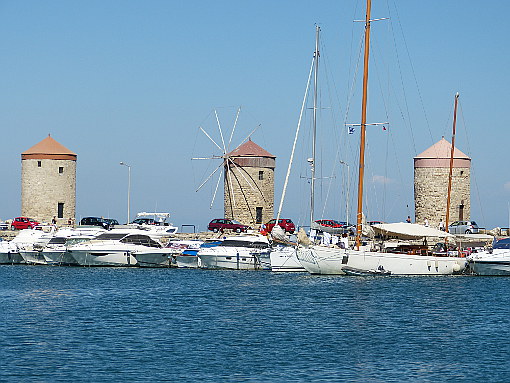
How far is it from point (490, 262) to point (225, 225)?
1187 inches

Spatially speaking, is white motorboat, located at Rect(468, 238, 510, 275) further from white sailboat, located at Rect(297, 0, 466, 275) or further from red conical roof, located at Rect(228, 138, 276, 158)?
red conical roof, located at Rect(228, 138, 276, 158)

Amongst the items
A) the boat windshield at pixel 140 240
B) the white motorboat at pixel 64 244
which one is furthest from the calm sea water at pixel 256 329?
the white motorboat at pixel 64 244

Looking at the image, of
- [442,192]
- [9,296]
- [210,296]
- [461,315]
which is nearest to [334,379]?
[461,315]

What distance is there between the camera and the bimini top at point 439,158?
74.7 metres

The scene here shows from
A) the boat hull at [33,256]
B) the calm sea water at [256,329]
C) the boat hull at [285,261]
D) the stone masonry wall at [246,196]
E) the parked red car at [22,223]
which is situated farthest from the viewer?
the stone masonry wall at [246,196]

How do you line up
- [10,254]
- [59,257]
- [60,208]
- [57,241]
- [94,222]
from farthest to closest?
[60,208] → [94,222] → [10,254] → [57,241] → [59,257]

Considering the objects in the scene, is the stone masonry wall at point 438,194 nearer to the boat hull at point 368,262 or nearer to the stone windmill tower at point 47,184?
the stone windmill tower at point 47,184

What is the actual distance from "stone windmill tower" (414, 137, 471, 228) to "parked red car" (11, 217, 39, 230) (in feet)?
94.1

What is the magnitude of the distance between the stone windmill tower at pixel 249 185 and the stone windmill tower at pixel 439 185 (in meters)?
11.5

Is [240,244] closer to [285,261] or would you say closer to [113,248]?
[285,261]

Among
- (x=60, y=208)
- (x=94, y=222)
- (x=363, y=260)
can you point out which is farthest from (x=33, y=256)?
(x=60, y=208)

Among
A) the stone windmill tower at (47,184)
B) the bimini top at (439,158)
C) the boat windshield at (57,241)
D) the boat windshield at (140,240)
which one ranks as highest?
the bimini top at (439,158)

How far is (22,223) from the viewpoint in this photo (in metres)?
74.4

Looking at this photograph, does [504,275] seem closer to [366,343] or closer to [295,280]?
[295,280]
